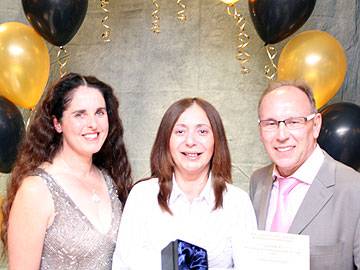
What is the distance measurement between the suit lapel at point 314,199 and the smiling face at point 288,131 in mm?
98

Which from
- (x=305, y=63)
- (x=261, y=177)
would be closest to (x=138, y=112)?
(x=305, y=63)

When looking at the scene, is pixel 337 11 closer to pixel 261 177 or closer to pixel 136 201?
pixel 261 177

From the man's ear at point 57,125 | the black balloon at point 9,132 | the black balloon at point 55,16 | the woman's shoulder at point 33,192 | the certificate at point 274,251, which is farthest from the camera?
the black balloon at point 9,132

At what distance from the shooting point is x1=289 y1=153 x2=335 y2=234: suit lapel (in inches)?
64.0

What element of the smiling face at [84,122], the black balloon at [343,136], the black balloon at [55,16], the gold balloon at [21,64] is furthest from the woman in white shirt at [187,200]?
the gold balloon at [21,64]

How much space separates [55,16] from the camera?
→ 264 centimetres

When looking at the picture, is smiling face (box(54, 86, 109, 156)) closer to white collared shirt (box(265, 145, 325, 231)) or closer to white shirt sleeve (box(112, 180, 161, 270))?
white shirt sleeve (box(112, 180, 161, 270))

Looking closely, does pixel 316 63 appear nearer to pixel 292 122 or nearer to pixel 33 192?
pixel 292 122

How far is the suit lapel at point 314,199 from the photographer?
1626 mm

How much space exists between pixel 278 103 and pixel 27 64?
1.61 m

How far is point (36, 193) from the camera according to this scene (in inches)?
71.9

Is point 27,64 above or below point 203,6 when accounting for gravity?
below

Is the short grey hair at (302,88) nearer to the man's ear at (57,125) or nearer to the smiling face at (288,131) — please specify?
the smiling face at (288,131)

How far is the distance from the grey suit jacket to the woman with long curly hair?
708 millimetres
